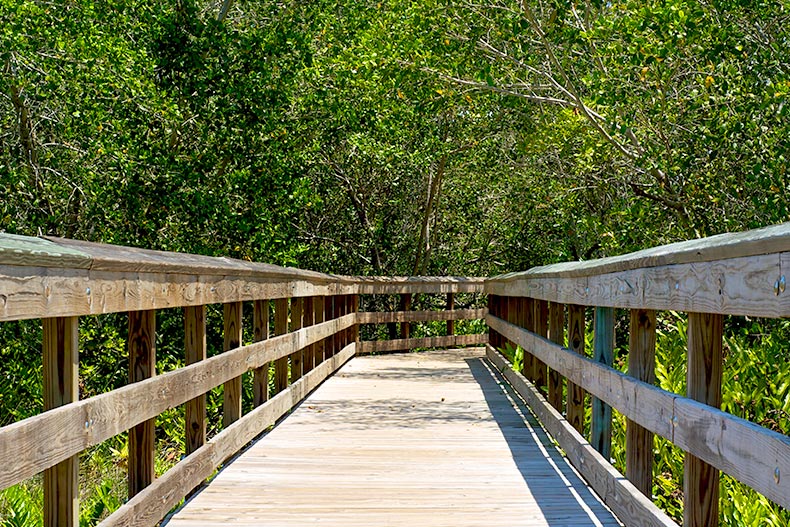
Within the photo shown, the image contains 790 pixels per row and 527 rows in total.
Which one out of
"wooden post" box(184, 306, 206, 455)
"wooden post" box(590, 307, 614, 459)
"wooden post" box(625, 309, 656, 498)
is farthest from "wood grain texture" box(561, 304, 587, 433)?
"wooden post" box(184, 306, 206, 455)

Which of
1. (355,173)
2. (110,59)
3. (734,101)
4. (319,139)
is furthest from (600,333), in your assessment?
(355,173)

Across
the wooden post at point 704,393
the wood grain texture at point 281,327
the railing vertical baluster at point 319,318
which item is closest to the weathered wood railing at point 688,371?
the wooden post at point 704,393

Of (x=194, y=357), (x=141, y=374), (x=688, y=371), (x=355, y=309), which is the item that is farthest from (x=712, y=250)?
(x=355, y=309)

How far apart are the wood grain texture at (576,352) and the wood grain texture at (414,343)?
27.5 ft

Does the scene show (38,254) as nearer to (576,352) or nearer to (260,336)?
(576,352)

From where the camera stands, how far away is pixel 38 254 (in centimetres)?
275

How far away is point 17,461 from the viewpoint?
2605mm

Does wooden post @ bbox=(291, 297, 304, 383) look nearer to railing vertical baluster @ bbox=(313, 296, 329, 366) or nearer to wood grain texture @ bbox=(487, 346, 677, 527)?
railing vertical baluster @ bbox=(313, 296, 329, 366)

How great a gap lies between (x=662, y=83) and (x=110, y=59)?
591cm

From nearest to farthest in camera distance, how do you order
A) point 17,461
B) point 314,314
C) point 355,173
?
point 17,461 < point 314,314 < point 355,173

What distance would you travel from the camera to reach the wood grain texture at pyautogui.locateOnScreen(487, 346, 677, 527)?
3760 millimetres

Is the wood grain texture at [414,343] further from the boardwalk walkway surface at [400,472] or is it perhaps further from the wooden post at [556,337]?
the wooden post at [556,337]

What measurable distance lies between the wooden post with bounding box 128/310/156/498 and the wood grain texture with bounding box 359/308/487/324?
390 inches

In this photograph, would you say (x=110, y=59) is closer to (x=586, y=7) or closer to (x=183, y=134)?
(x=183, y=134)
